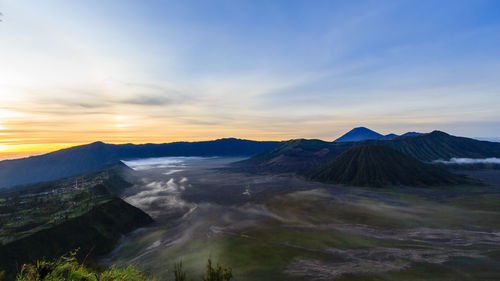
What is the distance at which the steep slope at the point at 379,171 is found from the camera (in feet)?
373

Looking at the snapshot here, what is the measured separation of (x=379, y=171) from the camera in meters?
121

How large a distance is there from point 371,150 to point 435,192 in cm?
4492

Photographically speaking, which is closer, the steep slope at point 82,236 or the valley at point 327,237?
the valley at point 327,237

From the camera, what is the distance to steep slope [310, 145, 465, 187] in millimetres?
113625

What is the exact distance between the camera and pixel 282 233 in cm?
5112

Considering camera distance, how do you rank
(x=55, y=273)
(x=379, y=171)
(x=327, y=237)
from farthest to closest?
(x=379, y=171)
(x=327, y=237)
(x=55, y=273)

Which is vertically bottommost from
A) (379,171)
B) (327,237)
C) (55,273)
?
(327,237)

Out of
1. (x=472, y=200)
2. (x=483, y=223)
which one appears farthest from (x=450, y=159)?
(x=483, y=223)

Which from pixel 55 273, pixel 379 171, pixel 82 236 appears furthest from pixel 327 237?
pixel 379 171

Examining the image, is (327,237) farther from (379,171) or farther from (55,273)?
(379,171)

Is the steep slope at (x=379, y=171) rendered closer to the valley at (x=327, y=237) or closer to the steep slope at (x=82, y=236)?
the valley at (x=327, y=237)

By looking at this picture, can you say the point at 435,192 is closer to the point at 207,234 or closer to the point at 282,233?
the point at 282,233

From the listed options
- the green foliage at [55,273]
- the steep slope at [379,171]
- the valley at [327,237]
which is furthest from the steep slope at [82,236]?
the steep slope at [379,171]

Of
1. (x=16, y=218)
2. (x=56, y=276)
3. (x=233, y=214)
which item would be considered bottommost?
(x=233, y=214)
